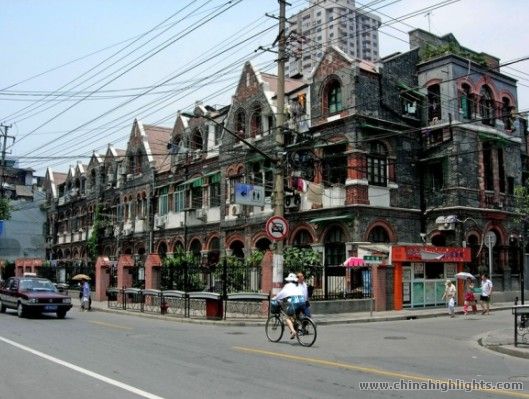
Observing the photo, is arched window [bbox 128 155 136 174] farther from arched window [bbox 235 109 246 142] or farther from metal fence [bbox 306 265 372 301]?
metal fence [bbox 306 265 372 301]

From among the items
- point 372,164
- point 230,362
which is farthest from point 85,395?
point 372,164

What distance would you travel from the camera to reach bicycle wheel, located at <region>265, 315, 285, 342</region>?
14992mm

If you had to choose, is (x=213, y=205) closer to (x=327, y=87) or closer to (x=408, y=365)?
(x=327, y=87)

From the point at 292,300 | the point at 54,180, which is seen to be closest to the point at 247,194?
the point at 292,300

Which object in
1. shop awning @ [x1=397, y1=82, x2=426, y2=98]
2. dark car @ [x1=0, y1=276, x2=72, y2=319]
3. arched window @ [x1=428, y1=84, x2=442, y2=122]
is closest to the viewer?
dark car @ [x1=0, y1=276, x2=72, y2=319]

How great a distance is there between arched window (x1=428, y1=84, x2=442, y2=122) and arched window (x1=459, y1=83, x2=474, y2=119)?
118cm

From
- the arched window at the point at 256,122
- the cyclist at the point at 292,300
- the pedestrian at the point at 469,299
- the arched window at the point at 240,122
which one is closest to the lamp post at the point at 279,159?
the cyclist at the point at 292,300

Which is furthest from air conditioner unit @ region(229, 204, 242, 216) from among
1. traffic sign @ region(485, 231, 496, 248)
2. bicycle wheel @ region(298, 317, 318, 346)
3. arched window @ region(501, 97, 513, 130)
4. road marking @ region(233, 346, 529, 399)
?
road marking @ region(233, 346, 529, 399)

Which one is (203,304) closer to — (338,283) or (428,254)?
(338,283)

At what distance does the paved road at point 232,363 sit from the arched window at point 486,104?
58.2 ft

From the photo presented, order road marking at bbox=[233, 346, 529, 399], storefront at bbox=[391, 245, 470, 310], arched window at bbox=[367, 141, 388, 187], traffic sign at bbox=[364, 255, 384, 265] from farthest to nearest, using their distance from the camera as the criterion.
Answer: arched window at bbox=[367, 141, 388, 187] < storefront at bbox=[391, 245, 470, 310] < traffic sign at bbox=[364, 255, 384, 265] < road marking at bbox=[233, 346, 529, 399]

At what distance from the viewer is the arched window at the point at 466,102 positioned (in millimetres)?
31438

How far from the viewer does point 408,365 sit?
11.2 meters

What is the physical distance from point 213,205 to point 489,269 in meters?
17.2
